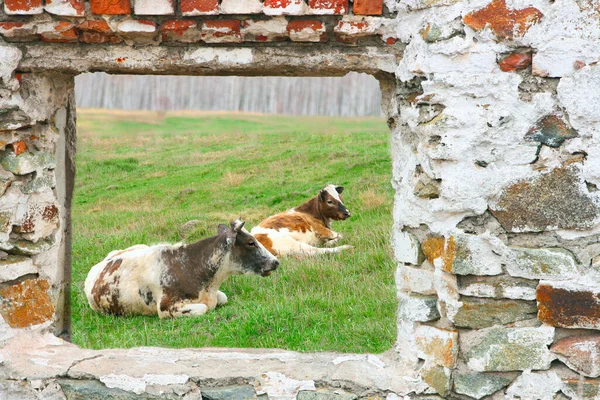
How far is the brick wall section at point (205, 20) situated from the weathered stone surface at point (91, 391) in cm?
158

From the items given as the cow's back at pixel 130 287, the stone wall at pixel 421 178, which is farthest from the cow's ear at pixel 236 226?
the stone wall at pixel 421 178

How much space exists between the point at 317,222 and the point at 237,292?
8.03 ft

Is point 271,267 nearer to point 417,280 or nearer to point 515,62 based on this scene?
point 417,280

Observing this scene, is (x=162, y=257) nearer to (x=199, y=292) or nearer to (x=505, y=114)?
(x=199, y=292)

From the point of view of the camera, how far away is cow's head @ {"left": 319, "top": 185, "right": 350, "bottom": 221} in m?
9.35

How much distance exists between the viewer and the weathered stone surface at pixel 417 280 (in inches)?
130

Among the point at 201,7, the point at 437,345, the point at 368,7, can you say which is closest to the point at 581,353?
the point at 437,345

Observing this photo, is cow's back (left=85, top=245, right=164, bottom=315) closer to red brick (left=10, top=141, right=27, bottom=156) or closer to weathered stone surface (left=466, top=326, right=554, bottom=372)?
red brick (left=10, top=141, right=27, bottom=156)

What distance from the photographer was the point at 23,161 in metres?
3.46

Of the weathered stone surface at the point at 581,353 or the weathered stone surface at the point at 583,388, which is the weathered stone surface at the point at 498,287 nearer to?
the weathered stone surface at the point at 581,353

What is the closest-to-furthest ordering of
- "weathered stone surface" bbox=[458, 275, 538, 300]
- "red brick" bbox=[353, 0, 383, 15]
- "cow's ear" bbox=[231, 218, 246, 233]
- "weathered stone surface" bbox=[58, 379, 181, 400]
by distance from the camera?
"weathered stone surface" bbox=[458, 275, 538, 300] → "red brick" bbox=[353, 0, 383, 15] → "weathered stone surface" bbox=[58, 379, 181, 400] → "cow's ear" bbox=[231, 218, 246, 233]

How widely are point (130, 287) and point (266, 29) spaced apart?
3885 mm

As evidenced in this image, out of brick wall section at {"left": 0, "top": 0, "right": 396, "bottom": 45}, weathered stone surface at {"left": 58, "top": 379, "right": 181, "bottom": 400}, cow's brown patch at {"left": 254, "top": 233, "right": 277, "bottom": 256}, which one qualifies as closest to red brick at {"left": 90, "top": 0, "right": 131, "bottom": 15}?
brick wall section at {"left": 0, "top": 0, "right": 396, "bottom": 45}

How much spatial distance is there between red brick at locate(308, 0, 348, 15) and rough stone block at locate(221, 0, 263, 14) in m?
0.23
